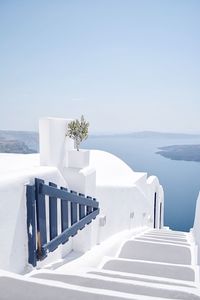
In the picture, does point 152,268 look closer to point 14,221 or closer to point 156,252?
point 156,252

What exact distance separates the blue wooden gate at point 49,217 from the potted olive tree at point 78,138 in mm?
728

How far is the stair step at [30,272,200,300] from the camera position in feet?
8.40

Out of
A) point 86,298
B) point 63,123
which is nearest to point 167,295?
point 86,298

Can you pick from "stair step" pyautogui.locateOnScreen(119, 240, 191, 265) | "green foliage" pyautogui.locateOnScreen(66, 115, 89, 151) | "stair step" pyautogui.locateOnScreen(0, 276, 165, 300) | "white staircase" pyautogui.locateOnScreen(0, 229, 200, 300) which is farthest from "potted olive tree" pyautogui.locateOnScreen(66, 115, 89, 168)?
"stair step" pyautogui.locateOnScreen(0, 276, 165, 300)

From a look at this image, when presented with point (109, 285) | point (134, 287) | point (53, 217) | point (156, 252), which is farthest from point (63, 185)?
point (156, 252)

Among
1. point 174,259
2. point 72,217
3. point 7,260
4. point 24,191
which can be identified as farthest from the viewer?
point 174,259

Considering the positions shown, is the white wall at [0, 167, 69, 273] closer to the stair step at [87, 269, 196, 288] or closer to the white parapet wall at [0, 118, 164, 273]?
the white parapet wall at [0, 118, 164, 273]

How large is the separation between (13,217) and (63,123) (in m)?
2.50

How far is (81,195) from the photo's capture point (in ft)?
20.4

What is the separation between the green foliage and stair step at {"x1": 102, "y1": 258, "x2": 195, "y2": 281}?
290 centimetres

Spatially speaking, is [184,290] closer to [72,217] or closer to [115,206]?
[72,217]

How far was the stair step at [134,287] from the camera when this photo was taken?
2561 millimetres

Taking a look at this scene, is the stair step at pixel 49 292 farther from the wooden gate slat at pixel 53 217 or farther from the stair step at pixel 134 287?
the wooden gate slat at pixel 53 217

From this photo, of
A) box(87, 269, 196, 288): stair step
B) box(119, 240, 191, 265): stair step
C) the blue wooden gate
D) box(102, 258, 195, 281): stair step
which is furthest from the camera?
box(119, 240, 191, 265): stair step
